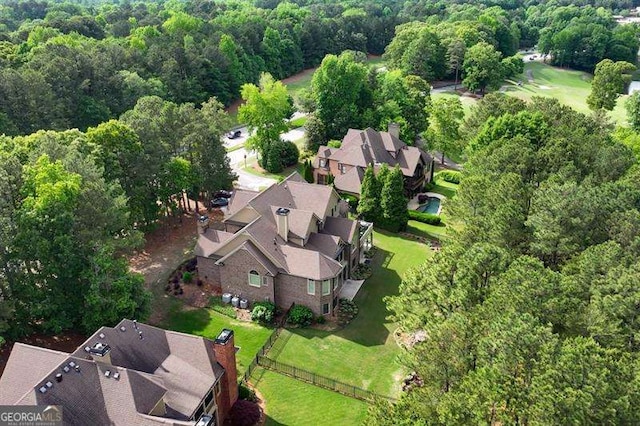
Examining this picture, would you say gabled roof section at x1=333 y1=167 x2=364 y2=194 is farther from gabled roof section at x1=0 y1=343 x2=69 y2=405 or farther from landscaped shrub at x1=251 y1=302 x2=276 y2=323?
gabled roof section at x1=0 y1=343 x2=69 y2=405

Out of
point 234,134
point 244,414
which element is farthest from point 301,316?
point 234,134

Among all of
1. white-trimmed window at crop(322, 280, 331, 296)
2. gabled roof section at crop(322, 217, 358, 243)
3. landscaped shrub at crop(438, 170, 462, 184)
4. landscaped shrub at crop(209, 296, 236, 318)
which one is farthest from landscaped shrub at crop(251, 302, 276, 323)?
landscaped shrub at crop(438, 170, 462, 184)

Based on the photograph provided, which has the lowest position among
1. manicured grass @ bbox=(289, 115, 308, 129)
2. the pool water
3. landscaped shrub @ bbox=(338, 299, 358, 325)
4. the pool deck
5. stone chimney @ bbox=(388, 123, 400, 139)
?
manicured grass @ bbox=(289, 115, 308, 129)

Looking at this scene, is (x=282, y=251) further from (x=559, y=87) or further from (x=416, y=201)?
(x=559, y=87)

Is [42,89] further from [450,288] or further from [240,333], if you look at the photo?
[450,288]

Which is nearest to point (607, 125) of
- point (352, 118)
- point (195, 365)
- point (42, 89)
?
point (352, 118)

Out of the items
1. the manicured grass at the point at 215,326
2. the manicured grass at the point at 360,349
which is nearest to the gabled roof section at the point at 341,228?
the manicured grass at the point at 360,349

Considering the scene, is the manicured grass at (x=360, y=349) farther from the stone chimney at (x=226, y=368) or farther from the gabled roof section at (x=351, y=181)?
the gabled roof section at (x=351, y=181)
